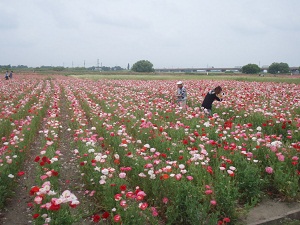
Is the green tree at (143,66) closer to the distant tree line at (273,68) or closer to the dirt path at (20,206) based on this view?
the distant tree line at (273,68)

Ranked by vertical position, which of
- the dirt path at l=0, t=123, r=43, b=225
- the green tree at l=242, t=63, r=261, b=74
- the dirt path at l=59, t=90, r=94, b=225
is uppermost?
the green tree at l=242, t=63, r=261, b=74

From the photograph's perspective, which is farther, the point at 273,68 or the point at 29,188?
the point at 273,68

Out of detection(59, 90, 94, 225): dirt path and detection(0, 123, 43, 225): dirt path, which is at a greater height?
detection(59, 90, 94, 225): dirt path

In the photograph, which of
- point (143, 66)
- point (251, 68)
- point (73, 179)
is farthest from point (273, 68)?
point (73, 179)

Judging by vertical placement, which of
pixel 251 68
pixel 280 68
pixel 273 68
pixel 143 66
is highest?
pixel 143 66

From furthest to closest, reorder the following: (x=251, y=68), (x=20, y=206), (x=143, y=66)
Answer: (x=143, y=66), (x=251, y=68), (x=20, y=206)

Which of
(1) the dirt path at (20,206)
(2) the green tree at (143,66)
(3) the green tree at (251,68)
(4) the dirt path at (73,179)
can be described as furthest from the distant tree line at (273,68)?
(1) the dirt path at (20,206)

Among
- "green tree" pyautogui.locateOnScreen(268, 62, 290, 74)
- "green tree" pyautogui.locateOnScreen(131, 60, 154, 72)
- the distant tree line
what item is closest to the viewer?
the distant tree line

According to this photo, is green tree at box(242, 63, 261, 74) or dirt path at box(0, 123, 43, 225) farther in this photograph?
green tree at box(242, 63, 261, 74)

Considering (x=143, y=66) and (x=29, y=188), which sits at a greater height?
(x=143, y=66)

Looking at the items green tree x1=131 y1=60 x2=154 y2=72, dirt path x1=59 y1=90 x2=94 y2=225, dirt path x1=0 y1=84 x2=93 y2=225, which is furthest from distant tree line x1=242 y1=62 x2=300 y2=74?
dirt path x1=0 y1=84 x2=93 y2=225

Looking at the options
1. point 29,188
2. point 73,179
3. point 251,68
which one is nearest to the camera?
point 29,188

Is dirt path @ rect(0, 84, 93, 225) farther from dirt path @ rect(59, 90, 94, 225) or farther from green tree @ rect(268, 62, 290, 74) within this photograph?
green tree @ rect(268, 62, 290, 74)

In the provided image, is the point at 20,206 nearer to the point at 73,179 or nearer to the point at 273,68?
the point at 73,179
